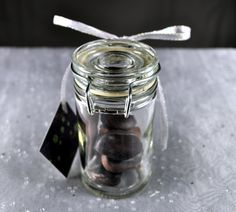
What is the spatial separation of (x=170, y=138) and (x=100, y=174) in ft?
0.51

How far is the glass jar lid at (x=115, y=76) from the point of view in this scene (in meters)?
0.49

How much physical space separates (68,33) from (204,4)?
387 millimetres

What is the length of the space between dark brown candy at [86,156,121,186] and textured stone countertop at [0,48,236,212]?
2 cm

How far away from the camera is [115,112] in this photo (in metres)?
0.51

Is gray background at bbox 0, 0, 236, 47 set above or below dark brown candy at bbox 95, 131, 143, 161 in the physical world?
below

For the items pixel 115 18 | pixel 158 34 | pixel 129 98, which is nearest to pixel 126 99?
pixel 129 98

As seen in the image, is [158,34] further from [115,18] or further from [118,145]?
[115,18]

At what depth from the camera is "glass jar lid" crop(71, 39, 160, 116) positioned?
0.49m

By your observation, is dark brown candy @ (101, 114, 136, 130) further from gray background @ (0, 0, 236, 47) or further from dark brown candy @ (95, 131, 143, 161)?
gray background @ (0, 0, 236, 47)

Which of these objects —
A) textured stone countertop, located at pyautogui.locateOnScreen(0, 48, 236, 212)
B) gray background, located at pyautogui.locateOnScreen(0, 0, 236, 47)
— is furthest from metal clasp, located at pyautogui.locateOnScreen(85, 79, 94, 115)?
gray background, located at pyautogui.locateOnScreen(0, 0, 236, 47)

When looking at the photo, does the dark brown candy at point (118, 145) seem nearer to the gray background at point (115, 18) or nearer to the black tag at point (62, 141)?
the black tag at point (62, 141)

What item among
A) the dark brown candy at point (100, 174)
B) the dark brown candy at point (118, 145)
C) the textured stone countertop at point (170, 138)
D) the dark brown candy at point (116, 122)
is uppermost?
the dark brown candy at point (116, 122)

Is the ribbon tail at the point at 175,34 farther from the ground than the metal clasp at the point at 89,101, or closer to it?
farther from the ground

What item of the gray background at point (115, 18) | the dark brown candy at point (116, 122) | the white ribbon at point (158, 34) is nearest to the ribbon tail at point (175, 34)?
the white ribbon at point (158, 34)
